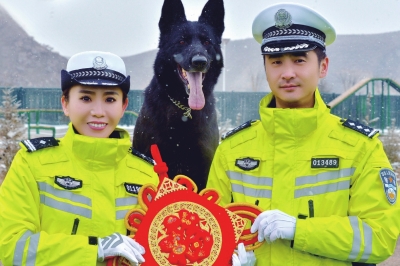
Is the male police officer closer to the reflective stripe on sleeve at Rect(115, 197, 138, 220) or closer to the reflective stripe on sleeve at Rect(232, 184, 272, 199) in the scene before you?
the reflective stripe on sleeve at Rect(232, 184, 272, 199)

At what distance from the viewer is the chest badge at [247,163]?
196 cm

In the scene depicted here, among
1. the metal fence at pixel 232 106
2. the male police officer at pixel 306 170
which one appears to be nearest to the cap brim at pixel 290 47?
the male police officer at pixel 306 170

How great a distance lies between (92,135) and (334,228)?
3.19 ft

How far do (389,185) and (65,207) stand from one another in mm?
1166

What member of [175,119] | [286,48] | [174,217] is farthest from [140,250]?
[175,119]

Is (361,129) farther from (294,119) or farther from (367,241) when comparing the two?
(367,241)

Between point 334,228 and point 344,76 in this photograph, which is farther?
point 344,76

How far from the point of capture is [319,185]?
1.88 m

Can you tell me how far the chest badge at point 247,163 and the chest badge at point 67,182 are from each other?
614 millimetres

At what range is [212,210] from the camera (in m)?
1.83

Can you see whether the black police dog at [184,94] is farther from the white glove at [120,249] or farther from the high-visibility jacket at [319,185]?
the white glove at [120,249]

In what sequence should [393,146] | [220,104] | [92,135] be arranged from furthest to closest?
[220,104], [393,146], [92,135]

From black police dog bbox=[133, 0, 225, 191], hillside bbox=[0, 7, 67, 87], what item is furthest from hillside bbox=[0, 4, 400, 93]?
black police dog bbox=[133, 0, 225, 191]

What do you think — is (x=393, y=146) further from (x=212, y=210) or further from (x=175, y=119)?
(x=212, y=210)
